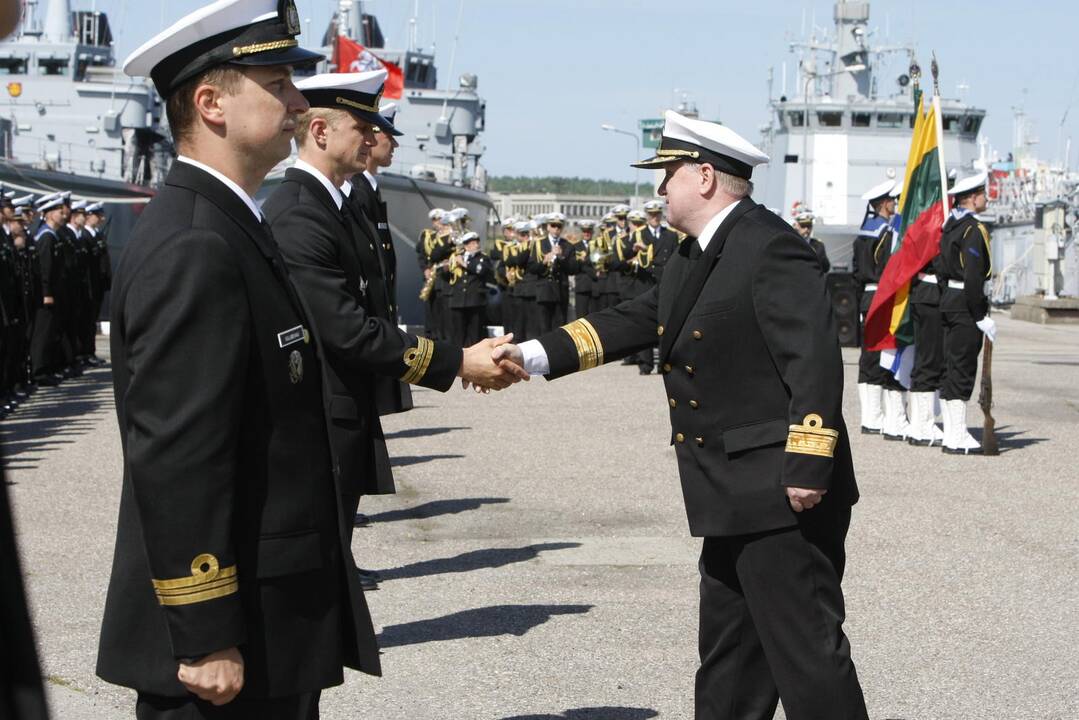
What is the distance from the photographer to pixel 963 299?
12109 millimetres

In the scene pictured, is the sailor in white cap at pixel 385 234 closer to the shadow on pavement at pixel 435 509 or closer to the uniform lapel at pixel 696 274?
the uniform lapel at pixel 696 274

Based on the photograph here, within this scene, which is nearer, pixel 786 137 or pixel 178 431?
pixel 178 431

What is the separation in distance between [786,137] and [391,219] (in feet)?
34.6

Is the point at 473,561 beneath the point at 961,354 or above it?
beneath

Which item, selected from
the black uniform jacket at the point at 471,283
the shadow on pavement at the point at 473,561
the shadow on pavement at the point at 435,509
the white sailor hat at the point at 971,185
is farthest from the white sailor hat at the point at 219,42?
the black uniform jacket at the point at 471,283

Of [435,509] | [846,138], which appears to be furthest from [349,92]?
[846,138]

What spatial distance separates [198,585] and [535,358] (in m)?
2.22

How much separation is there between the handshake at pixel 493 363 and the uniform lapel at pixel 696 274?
67 centimetres

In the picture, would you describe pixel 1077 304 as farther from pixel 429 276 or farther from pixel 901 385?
pixel 901 385

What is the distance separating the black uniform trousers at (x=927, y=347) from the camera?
12492 mm

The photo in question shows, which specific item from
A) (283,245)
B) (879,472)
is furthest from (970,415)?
(283,245)

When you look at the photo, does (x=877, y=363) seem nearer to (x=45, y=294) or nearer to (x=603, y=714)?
(x=603, y=714)

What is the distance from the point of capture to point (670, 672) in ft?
19.4

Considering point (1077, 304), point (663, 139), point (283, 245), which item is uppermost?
point (663, 139)
